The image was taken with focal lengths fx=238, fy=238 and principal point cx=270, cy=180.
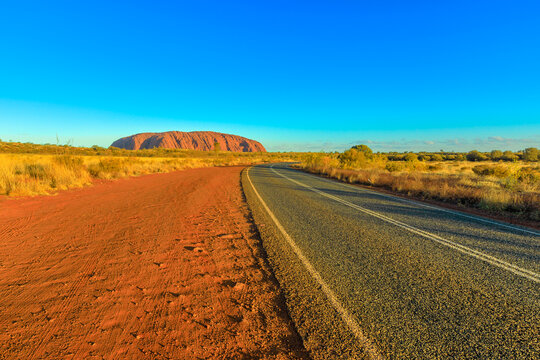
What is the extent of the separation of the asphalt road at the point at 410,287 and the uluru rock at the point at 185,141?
146524 mm

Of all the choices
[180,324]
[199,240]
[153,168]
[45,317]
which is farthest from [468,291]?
[153,168]

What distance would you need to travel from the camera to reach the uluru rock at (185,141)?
146 m

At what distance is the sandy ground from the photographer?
7.37 feet

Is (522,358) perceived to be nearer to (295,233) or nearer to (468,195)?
(295,233)

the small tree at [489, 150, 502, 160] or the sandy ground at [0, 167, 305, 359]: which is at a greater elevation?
the small tree at [489, 150, 502, 160]

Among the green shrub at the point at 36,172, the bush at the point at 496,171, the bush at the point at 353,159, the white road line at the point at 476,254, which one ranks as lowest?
the white road line at the point at 476,254

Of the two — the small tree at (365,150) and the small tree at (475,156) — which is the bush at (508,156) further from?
the small tree at (365,150)

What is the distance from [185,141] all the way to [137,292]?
6454 inches

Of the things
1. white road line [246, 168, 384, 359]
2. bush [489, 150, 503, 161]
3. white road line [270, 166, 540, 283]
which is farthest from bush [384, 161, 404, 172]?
bush [489, 150, 503, 161]

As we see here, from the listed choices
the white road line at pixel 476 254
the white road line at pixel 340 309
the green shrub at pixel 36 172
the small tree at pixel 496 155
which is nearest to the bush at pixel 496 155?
the small tree at pixel 496 155

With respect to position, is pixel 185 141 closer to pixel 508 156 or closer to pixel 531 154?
pixel 508 156

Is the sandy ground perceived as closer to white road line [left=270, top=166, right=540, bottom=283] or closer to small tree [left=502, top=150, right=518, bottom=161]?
white road line [left=270, top=166, right=540, bottom=283]

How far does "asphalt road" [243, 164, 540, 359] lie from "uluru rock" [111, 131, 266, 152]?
147 m

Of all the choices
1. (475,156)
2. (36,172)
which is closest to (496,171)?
(36,172)
